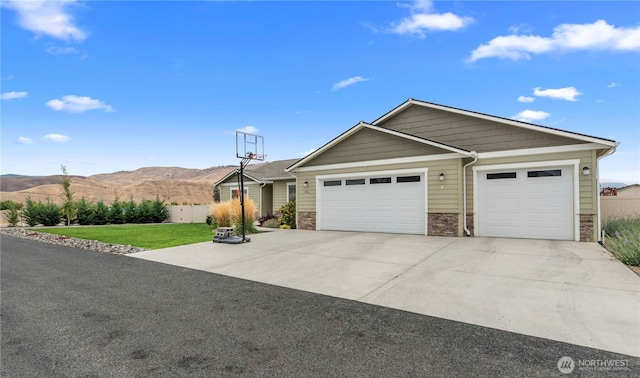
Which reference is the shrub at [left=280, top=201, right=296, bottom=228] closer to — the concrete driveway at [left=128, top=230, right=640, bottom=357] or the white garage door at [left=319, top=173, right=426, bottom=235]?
the white garage door at [left=319, top=173, right=426, bottom=235]

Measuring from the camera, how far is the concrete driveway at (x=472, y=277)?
3.57 metres

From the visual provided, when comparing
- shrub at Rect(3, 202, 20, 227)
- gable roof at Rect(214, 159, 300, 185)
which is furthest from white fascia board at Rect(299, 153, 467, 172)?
shrub at Rect(3, 202, 20, 227)

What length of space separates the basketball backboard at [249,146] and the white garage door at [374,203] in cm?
339

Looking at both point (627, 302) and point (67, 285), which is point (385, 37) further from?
point (67, 285)

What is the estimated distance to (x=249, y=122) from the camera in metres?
21.6

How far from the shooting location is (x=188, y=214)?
74.4 ft

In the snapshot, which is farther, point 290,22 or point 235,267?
point 290,22

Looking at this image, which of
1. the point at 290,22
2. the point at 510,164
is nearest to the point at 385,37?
the point at 290,22

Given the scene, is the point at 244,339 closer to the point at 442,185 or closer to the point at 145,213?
the point at 442,185

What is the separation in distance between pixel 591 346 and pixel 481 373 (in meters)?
1.41

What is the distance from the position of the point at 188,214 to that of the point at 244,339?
21.6 m

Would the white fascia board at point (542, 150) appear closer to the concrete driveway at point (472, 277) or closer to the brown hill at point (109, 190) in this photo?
the concrete driveway at point (472, 277)

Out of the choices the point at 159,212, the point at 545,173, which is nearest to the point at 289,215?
the point at 545,173

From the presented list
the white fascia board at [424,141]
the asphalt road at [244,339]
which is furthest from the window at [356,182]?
the asphalt road at [244,339]
